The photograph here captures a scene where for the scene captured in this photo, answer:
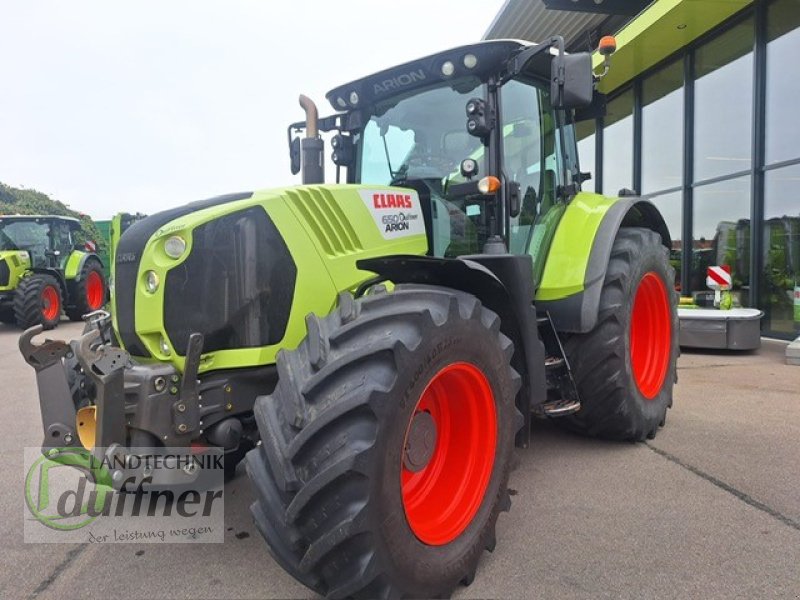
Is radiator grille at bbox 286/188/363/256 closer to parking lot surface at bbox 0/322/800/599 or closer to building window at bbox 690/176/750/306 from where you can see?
parking lot surface at bbox 0/322/800/599

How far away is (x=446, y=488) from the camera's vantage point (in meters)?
2.35

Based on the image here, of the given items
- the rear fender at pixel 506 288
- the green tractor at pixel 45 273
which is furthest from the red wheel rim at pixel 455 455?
the green tractor at pixel 45 273

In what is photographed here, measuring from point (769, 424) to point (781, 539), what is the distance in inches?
73.5

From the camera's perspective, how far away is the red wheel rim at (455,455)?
7.31 ft

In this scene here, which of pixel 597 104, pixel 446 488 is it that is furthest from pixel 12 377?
pixel 597 104

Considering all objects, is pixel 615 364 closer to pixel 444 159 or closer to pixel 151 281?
pixel 444 159

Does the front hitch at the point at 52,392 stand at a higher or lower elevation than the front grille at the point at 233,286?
lower

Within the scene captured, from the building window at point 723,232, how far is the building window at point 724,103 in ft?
0.86

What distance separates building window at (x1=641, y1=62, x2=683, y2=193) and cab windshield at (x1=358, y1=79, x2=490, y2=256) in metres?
7.60

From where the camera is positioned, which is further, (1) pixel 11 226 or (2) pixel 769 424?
(1) pixel 11 226

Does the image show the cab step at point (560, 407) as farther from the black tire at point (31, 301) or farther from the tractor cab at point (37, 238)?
the tractor cab at point (37, 238)

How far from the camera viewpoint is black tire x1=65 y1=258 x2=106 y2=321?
40.7 feet

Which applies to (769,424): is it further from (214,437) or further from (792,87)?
(792,87)

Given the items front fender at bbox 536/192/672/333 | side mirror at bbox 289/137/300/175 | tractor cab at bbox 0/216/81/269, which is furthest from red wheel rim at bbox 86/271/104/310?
front fender at bbox 536/192/672/333
